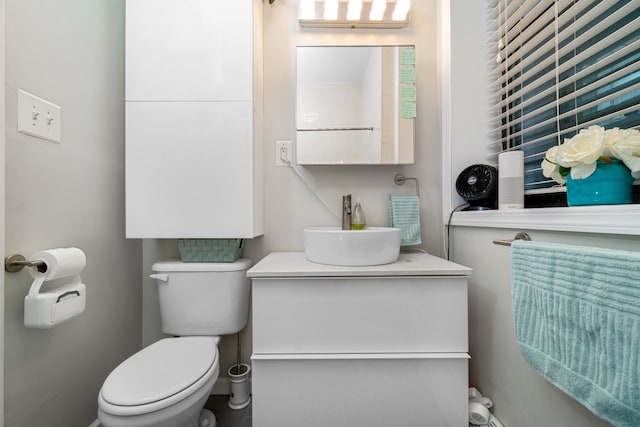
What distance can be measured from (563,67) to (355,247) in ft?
3.09

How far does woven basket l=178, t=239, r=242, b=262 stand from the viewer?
127 centimetres

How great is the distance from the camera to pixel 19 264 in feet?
2.68

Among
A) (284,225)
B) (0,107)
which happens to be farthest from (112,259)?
(284,225)

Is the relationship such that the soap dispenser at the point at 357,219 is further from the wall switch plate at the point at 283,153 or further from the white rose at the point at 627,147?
the white rose at the point at 627,147

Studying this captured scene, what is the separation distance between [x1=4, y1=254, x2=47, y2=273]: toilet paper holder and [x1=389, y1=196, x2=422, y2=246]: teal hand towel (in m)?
1.37

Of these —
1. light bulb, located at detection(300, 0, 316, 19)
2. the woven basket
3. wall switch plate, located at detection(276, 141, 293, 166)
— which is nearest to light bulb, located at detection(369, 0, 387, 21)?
light bulb, located at detection(300, 0, 316, 19)

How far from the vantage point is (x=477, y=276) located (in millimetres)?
1159

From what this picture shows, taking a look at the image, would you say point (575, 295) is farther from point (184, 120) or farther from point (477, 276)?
point (184, 120)

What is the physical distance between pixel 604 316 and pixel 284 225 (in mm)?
1203

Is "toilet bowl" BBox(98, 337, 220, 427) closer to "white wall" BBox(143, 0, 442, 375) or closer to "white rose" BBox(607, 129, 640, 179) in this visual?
"white wall" BBox(143, 0, 442, 375)

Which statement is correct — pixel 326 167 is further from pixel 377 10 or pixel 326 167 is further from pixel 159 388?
pixel 159 388

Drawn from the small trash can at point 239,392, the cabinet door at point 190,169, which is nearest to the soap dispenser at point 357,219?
the cabinet door at point 190,169

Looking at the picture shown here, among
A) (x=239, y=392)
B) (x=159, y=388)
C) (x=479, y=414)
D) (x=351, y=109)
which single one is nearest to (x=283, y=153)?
(x=351, y=109)

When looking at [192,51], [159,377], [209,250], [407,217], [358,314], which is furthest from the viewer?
[407,217]
